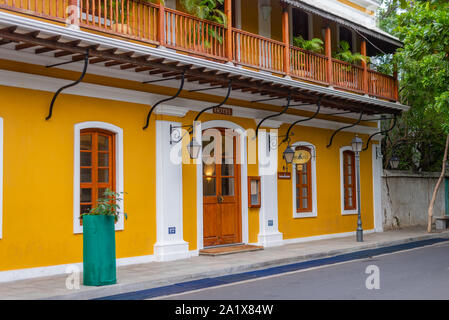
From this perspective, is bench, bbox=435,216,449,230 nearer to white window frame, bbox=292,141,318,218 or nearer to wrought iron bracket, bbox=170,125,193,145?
white window frame, bbox=292,141,318,218

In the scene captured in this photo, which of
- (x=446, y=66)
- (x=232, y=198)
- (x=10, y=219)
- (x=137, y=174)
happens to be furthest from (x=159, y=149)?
(x=446, y=66)

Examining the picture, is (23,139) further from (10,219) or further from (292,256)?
(292,256)

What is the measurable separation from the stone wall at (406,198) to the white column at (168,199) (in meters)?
9.50

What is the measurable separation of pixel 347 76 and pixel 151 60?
24.4 ft

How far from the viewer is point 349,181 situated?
18.8 metres

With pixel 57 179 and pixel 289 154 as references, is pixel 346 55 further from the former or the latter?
pixel 57 179

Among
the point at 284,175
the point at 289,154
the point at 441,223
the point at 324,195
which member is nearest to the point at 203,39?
the point at 289,154

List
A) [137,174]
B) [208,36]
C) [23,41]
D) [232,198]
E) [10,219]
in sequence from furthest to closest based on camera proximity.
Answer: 1. [232,198]
2. [208,36]
3. [137,174]
4. [10,219]
5. [23,41]

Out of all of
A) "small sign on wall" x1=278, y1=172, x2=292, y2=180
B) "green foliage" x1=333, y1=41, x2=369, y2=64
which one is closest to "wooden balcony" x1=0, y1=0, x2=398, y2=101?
"green foliage" x1=333, y1=41, x2=369, y2=64

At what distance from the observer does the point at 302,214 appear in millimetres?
16578

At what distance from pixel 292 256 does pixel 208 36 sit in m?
5.31

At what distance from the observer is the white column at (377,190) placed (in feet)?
64.5

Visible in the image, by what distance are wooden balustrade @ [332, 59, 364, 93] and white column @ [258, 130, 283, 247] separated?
240 centimetres

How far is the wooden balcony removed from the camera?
10.3 m
